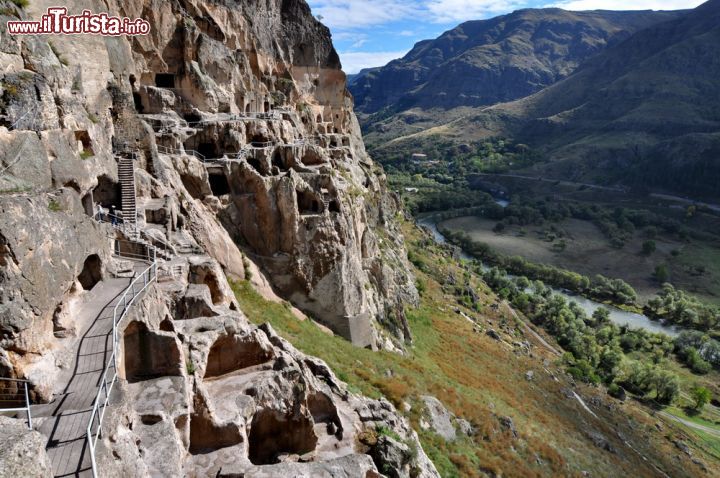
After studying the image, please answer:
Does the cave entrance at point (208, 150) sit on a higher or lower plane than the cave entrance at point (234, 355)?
higher

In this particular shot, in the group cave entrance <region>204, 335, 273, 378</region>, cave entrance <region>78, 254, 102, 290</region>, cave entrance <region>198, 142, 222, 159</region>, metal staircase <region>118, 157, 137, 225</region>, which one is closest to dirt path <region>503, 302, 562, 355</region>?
cave entrance <region>198, 142, 222, 159</region>

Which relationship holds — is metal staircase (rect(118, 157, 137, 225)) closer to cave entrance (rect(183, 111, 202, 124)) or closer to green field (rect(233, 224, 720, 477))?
green field (rect(233, 224, 720, 477))

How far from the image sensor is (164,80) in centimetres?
4103

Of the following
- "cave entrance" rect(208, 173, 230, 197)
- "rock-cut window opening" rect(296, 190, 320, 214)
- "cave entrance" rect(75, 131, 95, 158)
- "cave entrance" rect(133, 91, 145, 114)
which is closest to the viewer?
"cave entrance" rect(75, 131, 95, 158)

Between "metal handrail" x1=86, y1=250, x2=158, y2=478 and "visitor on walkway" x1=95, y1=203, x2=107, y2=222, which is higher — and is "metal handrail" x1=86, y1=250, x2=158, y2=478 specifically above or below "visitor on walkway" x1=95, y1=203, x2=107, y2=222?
below

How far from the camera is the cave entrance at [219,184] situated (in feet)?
100

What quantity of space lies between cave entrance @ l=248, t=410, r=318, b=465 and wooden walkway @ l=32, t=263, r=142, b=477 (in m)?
5.39

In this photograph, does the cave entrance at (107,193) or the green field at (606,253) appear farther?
the green field at (606,253)

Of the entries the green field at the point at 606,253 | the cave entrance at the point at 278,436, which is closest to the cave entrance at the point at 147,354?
the cave entrance at the point at 278,436

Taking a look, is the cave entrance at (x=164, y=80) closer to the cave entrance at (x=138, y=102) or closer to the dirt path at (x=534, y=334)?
the cave entrance at (x=138, y=102)

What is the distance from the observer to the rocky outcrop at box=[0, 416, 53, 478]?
244 inches

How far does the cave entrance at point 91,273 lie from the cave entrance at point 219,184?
55.3 ft

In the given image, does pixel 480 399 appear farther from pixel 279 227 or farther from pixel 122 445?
pixel 122 445

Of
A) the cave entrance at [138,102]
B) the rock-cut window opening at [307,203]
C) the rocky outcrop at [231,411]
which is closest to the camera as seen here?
the rocky outcrop at [231,411]
